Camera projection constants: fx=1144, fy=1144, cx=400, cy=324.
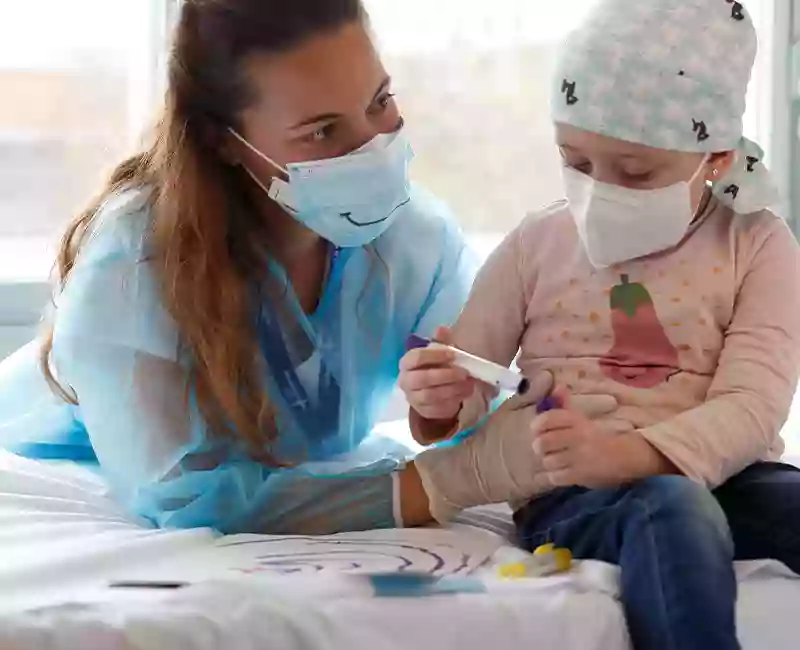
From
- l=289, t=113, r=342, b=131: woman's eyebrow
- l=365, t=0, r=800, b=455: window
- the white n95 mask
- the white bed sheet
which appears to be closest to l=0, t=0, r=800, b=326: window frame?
l=365, t=0, r=800, b=455: window

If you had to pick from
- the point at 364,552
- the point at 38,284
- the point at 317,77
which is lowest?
the point at 38,284

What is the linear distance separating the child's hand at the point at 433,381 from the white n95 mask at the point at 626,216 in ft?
0.60

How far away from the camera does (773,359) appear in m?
1.04

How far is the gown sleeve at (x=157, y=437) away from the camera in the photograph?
1.09m

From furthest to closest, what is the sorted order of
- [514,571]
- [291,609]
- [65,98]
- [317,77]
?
[65,98], [317,77], [514,571], [291,609]

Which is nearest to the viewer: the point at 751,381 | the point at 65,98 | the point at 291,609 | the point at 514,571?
the point at 291,609

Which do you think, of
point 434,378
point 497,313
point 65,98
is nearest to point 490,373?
point 434,378

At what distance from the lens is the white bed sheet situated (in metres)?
0.76

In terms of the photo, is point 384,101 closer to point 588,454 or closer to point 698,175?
point 698,175

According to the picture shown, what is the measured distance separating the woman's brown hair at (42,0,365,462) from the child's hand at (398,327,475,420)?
0.18m

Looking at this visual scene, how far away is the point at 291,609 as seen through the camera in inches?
31.3

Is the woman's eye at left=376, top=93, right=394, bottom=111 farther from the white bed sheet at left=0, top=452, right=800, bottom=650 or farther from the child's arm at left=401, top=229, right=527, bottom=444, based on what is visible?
the white bed sheet at left=0, top=452, right=800, bottom=650

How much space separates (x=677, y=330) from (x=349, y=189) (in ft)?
1.19

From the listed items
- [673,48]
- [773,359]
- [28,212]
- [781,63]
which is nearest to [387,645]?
[773,359]
